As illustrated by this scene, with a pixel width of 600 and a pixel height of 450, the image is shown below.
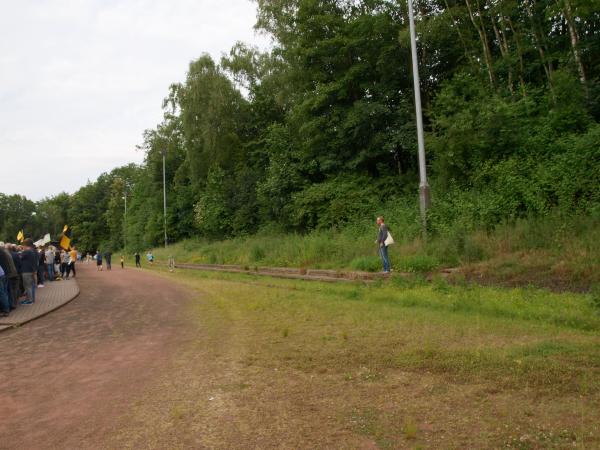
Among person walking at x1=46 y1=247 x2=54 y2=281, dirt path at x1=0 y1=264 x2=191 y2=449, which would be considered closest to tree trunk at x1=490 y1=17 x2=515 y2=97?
dirt path at x1=0 y1=264 x2=191 y2=449

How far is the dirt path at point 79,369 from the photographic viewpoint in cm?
436

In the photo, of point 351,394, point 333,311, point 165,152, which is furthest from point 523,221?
point 165,152

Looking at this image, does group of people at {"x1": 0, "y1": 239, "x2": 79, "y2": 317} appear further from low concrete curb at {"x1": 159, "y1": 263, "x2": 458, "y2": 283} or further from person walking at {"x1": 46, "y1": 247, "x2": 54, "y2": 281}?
low concrete curb at {"x1": 159, "y1": 263, "x2": 458, "y2": 283}

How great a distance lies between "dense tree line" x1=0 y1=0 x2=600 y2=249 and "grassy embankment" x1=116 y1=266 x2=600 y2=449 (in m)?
7.10

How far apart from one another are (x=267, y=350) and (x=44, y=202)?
14043cm

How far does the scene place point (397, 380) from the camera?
5059 millimetres

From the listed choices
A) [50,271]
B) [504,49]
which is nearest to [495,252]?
[504,49]

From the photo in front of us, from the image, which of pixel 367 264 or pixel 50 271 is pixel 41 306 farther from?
pixel 50 271

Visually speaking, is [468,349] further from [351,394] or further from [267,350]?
[267,350]

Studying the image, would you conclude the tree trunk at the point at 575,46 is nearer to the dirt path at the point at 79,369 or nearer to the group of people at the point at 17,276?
the dirt path at the point at 79,369

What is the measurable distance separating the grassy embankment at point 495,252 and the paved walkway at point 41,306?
909cm

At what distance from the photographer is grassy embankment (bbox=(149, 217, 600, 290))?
10.6 meters

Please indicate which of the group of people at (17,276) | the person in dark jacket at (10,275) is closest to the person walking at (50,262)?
the group of people at (17,276)

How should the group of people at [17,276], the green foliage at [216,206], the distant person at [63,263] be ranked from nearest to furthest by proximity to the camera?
1. the group of people at [17,276]
2. the distant person at [63,263]
3. the green foliage at [216,206]
